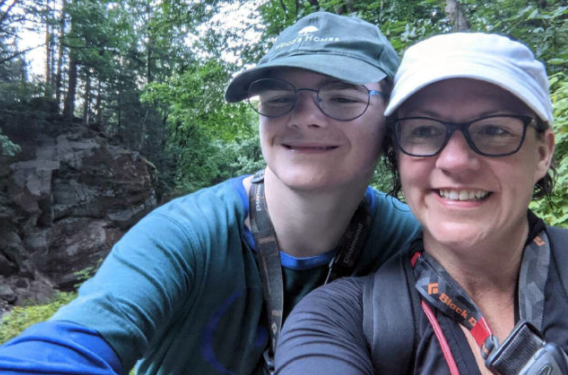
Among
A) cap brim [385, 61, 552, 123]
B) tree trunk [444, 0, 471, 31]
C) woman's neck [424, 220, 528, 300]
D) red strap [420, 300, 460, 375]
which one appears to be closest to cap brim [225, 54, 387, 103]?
cap brim [385, 61, 552, 123]

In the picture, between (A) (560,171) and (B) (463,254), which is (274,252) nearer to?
(B) (463,254)

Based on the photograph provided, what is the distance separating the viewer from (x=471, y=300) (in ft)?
4.09

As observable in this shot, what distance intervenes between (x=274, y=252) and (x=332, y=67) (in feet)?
2.25

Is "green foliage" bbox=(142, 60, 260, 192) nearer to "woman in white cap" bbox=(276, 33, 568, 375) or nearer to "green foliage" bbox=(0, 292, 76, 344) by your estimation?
"green foliage" bbox=(0, 292, 76, 344)

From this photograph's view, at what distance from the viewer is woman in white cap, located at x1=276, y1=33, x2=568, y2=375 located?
45.1 inches

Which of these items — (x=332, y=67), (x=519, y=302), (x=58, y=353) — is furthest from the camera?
(x=332, y=67)

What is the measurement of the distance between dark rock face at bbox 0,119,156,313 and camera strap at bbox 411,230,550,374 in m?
13.1

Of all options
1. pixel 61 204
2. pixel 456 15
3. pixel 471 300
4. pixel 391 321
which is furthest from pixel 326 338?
pixel 61 204

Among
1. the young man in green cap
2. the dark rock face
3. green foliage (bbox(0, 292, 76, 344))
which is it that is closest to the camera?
the young man in green cap

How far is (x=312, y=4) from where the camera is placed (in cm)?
643

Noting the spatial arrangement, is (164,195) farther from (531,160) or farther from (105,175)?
(531,160)

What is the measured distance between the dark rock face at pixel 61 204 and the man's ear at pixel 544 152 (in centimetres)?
1339

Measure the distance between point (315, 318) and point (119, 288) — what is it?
0.54m

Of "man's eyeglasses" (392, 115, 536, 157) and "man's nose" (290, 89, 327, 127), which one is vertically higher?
"man's nose" (290, 89, 327, 127)
